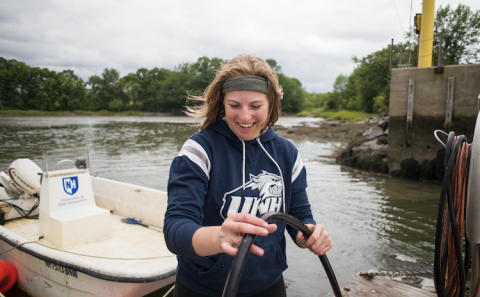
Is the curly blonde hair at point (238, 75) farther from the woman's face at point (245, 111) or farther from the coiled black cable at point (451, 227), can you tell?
the coiled black cable at point (451, 227)

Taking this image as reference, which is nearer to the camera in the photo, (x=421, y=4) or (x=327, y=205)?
(x=327, y=205)

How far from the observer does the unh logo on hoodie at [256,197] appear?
1.40 metres

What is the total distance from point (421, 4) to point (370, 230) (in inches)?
358

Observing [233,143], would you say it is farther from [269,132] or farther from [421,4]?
[421,4]

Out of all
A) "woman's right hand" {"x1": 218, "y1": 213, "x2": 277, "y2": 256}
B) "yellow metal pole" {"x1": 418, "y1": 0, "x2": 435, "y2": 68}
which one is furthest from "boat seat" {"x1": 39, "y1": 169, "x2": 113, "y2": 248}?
"yellow metal pole" {"x1": 418, "y1": 0, "x2": 435, "y2": 68}

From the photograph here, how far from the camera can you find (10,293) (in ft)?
14.8

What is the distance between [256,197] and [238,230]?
1.61 feet

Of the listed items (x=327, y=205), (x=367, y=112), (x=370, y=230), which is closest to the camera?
(x=370, y=230)

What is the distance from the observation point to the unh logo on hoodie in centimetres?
140

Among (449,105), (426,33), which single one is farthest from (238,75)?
(426,33)

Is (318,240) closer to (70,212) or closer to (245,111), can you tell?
(245,111)

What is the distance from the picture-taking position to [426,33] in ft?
37.8

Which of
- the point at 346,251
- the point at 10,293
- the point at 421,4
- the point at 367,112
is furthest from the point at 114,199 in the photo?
the point at 367,112

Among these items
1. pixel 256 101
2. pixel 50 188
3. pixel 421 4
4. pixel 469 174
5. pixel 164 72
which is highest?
pixel 164 72
